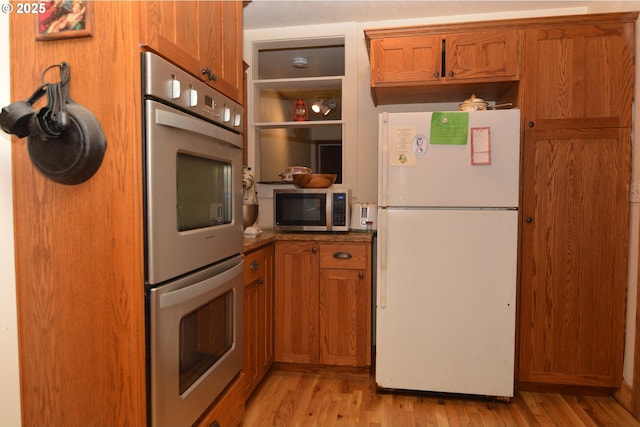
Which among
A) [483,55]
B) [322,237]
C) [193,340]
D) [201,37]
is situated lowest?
[193,340]

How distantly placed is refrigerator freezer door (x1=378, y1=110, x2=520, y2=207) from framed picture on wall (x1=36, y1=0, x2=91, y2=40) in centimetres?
147

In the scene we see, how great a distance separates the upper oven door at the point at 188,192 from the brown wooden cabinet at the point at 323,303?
0.83m

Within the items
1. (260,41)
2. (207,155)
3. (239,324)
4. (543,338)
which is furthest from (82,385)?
(260,41)

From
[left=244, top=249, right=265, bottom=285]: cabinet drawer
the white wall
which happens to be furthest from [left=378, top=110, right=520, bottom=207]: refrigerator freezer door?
the white wall

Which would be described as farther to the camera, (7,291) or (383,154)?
(383,154)

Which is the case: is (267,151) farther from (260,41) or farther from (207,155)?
(207,155)

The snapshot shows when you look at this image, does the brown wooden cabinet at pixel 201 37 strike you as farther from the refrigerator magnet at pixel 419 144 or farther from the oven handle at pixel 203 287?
the refrigerator magnet at pixel 419 144

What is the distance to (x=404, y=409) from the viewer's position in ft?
6.92

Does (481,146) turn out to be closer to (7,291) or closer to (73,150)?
(73,150)

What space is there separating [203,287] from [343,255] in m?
1.20

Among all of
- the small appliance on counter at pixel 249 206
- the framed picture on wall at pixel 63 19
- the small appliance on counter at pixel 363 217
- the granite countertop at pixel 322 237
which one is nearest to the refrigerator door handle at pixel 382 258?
the granite countertop at pixel 322 237

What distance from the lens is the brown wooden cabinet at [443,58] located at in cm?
224

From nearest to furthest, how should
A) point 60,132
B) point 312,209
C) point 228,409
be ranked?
point 60,132 → point 228,409 → point 312,209

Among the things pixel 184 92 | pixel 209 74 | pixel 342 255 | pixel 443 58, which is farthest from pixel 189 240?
pixel 443 58
